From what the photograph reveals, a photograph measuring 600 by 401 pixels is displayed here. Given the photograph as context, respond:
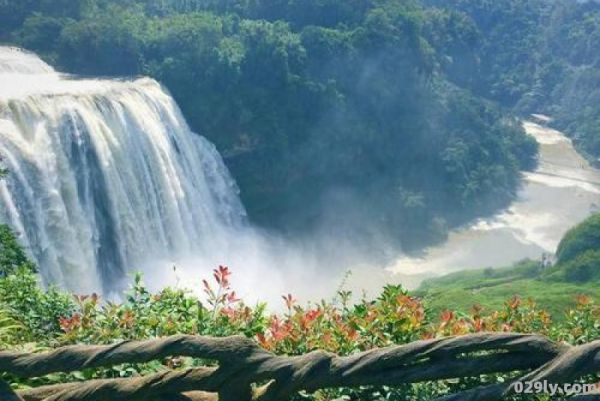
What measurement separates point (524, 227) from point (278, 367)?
125ft

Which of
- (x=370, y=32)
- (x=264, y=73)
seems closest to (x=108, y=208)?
(x=264, y=73)

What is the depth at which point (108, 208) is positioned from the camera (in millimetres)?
21984

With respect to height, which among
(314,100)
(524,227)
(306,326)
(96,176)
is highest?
(314,100)

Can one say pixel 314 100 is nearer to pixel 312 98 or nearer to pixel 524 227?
pixel 312 98

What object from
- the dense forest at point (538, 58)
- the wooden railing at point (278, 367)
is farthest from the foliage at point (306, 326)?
the dense forest at point (538, 58)

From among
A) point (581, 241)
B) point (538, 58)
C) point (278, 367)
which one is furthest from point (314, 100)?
point (538, 58)

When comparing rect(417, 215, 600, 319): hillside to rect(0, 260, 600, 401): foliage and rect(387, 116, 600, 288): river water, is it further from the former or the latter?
rect(0, 260, 600, 401): foliage

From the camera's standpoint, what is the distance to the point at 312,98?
35375 millimetres

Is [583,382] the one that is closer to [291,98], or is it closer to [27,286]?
[27,286]

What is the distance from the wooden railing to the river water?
28.4 metres

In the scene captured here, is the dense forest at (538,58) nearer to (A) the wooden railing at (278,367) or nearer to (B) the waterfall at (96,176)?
(B) the waterfall at (96,176)

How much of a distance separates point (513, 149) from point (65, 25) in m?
30.9

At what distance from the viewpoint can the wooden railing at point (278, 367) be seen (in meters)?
2.53

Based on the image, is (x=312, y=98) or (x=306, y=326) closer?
(x=306, y=326)
